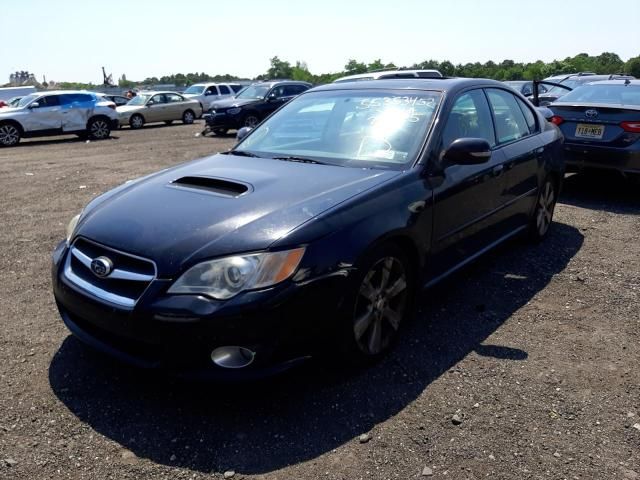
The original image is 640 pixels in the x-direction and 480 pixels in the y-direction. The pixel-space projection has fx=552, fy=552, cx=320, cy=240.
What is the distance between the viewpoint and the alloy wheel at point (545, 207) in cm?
537

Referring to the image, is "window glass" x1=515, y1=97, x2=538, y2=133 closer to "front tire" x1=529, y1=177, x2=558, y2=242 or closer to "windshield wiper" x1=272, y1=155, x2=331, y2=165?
"front tire" x1=529, y1=177, x2=558, y2=242

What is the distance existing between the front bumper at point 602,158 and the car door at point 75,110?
49.2ft

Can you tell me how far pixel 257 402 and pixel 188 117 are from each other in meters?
22.1

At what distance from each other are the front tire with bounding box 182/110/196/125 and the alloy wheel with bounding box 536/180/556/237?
1996 cm

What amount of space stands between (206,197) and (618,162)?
18.8 feet

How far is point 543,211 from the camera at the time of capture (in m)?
5.48

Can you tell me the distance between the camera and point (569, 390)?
3072 mm

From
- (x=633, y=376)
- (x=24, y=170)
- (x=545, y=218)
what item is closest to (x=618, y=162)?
(x=545, y=218)

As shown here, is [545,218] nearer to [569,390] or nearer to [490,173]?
[490,173]

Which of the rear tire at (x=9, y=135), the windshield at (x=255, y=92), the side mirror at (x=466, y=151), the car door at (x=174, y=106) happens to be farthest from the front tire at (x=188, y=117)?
the side mirror at (x=466, y=151)

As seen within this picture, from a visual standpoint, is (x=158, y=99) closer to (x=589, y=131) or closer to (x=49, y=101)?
(x=49, y=101)

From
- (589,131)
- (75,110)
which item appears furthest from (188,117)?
(589,131)

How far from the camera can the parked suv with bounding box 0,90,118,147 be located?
53.5 ft

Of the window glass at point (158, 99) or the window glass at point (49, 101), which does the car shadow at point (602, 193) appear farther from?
the window glass at point (158, 99)
